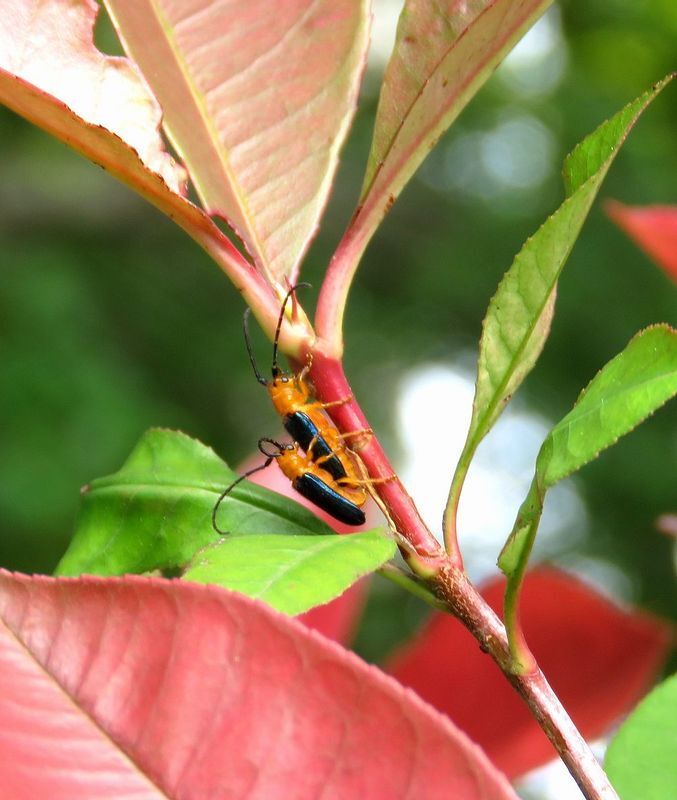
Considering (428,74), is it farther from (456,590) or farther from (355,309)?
(355,309)

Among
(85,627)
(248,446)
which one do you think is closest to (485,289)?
(248,446)

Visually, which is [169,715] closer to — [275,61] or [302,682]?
[302,682]

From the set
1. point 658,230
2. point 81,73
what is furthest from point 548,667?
point 81,73

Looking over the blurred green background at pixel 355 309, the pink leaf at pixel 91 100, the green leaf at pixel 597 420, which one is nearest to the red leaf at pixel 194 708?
the green leaf at pixel 597 420

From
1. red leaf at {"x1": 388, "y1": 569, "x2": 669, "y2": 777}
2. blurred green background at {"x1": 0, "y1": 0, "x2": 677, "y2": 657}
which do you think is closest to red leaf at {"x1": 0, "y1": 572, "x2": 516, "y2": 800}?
red leaf at {"x1": 388, "y1": 569, "x2": 669, "y2": 777}

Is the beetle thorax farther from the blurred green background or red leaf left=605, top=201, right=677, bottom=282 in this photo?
the blurred green background

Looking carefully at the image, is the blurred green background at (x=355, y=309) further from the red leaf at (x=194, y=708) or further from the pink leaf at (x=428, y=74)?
the red leaf at (x=194, y=708)
